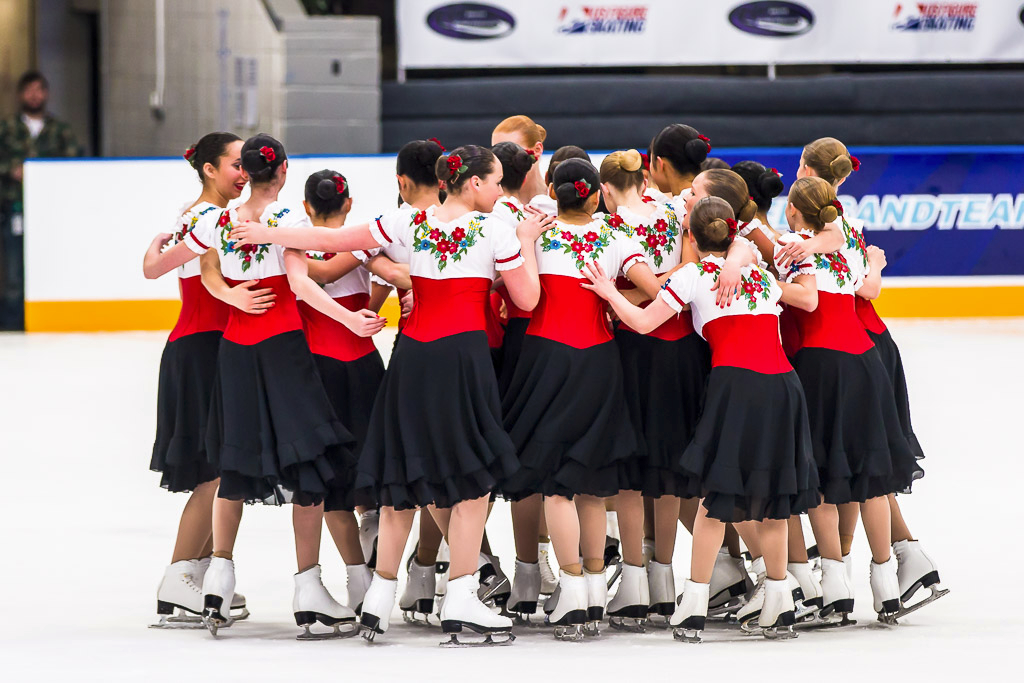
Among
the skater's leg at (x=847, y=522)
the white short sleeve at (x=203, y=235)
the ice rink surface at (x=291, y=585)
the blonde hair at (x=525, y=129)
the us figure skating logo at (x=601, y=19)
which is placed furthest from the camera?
the us figure skating logo at (x=601, y=19)

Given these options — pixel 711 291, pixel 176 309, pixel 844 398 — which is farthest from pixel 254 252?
pixel 176 309

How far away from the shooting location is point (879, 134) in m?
12.2

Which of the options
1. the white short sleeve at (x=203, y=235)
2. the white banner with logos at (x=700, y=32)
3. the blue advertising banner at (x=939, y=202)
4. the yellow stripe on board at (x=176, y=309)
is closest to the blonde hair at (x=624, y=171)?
the white short sleeve at (x=203, y=235)

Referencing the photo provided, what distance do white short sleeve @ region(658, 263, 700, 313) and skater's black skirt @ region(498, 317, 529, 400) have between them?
1.47 ft

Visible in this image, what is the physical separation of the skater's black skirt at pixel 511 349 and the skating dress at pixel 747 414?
1.49 feet

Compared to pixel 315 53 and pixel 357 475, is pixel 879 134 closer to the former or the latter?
pixel 315 53

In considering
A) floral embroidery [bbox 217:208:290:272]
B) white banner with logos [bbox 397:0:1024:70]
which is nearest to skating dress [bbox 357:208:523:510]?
floral embroidery [bbox 217:208:290:272]

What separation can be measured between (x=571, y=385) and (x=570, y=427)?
11 cm

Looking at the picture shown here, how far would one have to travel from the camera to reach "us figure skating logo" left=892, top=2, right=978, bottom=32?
1223 centimetres

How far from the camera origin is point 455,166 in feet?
11.9

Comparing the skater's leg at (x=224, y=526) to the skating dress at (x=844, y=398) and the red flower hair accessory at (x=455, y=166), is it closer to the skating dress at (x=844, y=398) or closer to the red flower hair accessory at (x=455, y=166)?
the red flower hair accessory at (x=455, y=166)

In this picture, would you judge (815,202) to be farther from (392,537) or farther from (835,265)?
(392,537)

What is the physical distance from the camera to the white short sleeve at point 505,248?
11.9 ft

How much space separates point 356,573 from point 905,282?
7.76m
